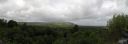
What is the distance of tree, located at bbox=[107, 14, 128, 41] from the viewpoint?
22.2 meters

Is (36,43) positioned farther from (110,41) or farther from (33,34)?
(110,41)

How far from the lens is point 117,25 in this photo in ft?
76.1

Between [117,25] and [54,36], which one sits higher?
[117,25]

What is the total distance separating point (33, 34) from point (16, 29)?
6.39 meters

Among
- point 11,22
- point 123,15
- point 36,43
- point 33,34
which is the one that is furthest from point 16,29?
point 123,15

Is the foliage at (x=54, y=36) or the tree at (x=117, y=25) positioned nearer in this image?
the tree at (x=117, y=25)

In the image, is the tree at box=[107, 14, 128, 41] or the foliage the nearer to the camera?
the tree at box=[107, 14, 128, 41]

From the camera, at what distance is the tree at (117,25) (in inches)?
872

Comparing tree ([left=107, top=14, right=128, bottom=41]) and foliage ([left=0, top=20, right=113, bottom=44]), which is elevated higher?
tree ([left=107, top=14, right=128, bottom=41])

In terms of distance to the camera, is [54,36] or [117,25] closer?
[117,25]

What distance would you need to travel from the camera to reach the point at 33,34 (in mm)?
74688

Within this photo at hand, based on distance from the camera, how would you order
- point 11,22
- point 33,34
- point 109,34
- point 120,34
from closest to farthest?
1. point 120,34
2. point 109,34
3. point 33,34
4. point 11,22

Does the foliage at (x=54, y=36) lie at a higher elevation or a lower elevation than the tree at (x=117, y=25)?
lower

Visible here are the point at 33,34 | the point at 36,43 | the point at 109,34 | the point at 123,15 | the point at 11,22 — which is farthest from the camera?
the point at 11,22
